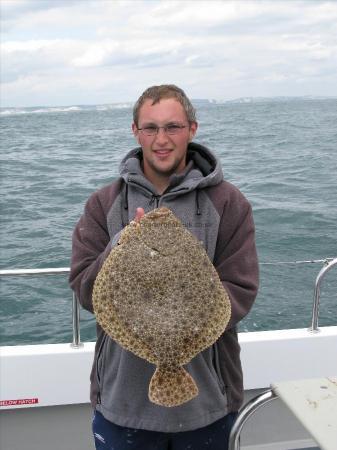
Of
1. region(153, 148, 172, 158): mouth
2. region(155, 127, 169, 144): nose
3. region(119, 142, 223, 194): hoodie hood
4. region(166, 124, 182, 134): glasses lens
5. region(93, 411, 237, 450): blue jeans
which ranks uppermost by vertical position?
region(166, 124, 182, 134): glasses lens

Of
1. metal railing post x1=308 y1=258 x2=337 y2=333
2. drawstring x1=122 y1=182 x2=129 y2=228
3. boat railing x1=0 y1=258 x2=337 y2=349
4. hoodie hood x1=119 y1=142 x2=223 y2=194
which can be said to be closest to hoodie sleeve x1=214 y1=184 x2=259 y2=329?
hoodie hood x1=119 y1=142 x2=223 y2=194

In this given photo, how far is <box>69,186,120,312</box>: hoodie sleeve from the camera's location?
7.55 feet

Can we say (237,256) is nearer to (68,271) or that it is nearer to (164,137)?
(164,137)

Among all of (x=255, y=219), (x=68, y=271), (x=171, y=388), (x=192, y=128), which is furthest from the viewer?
(x=255, y=219)

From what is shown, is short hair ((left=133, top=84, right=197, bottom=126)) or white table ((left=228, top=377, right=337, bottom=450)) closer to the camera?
white table ((left=228, top=377, right=337, bottom=450))

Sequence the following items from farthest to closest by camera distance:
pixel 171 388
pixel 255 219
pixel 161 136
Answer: pixel 255 219
pixel 161 136
pixel 171 388

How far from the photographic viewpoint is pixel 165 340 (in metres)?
1.96

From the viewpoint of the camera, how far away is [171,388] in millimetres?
1980

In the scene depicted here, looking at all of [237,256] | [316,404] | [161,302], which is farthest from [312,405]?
[237,256]

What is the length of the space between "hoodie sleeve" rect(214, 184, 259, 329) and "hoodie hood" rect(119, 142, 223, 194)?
12 cm

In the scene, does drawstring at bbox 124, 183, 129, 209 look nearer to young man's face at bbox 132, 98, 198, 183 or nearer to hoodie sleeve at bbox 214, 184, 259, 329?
young man's face at bbox 132, 98, 198, 183

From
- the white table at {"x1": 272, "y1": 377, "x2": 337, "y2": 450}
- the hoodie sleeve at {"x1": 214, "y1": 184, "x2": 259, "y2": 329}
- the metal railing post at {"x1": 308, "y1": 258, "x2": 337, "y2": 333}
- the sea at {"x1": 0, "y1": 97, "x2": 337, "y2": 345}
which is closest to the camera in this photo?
the white table at {"x1": 272, "y1": 377, "x2": 337, "y2": 450}

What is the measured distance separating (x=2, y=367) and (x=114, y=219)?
1749mm

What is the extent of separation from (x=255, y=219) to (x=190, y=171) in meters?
8.98
